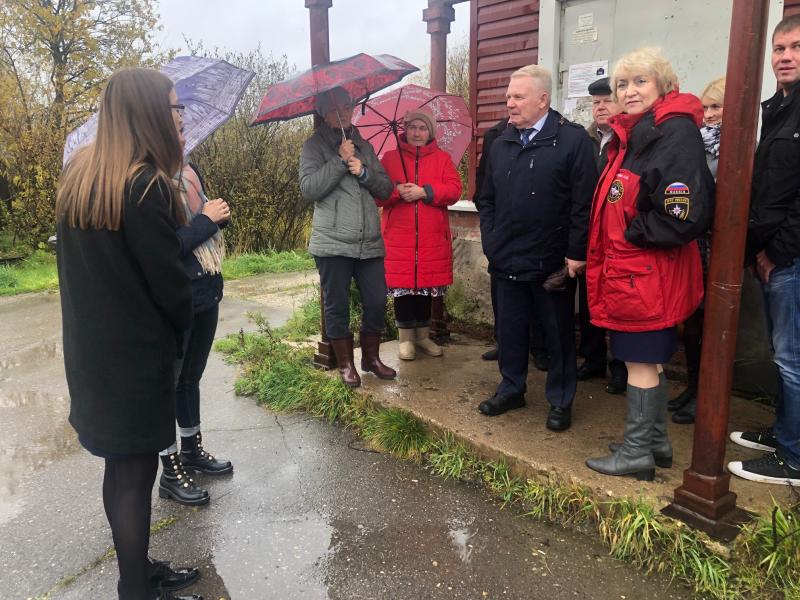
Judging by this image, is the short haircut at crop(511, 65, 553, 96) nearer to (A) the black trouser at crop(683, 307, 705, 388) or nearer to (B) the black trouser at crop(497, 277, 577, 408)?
(B) the black trouser at crop(497, 277, 577, 408)

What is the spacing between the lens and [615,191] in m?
2.71

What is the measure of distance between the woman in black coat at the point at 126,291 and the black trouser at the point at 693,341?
283 centimetres

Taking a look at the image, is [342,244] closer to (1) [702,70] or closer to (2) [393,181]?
(2) [393,181]

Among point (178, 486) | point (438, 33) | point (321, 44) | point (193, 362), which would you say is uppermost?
point (438, 33)

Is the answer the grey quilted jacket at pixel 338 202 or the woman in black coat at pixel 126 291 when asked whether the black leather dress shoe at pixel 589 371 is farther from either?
the woman in black coat at pixel 126 291

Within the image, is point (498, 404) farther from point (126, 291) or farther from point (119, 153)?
point (119, 153)

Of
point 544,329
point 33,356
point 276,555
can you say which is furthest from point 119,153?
point 33,356

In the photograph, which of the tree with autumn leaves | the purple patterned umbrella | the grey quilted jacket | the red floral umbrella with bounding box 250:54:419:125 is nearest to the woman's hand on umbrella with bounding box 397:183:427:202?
the grey quilted jacket

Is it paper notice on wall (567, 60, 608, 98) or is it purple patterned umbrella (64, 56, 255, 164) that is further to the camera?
paper notice on wall (567, 60, 608, 98)

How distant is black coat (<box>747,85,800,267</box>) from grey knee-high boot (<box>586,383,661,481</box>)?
2.61 feet

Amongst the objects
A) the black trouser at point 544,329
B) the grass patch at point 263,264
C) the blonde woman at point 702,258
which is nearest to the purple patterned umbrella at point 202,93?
the black trouser at point 544,329

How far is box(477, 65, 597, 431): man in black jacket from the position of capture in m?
3.22

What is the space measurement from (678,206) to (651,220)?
0.12 meters

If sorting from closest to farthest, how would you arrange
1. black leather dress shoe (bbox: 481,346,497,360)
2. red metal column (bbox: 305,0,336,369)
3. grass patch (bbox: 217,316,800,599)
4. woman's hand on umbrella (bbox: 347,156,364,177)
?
grass patch (bbox: 217,316,800,599)
woman's hand on umbrella (bbox: 347,156,364,177)
red metal column (bbox: 305,0,336,369)
black leather dress shoe (bbox: 481,346,497,360)
